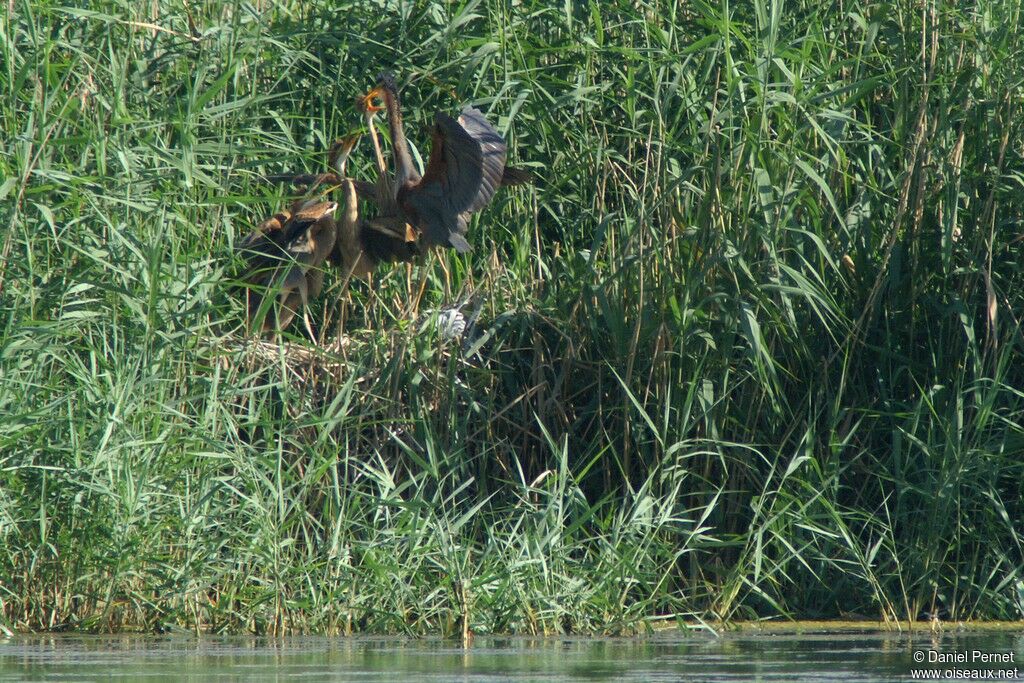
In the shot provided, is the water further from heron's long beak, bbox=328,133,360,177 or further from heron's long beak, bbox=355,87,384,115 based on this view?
heron's long beak, bbox=355,87,384,115

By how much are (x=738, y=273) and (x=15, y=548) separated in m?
2.49

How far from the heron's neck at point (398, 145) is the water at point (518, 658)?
7.97ft

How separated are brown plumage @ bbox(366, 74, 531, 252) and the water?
201 centimetres

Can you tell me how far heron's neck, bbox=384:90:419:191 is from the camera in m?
6.23

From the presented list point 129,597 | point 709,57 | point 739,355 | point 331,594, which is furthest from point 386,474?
point 709,57

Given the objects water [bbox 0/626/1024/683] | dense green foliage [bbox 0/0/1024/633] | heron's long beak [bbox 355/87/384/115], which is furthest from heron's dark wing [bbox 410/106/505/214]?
water [bbox 0/626/1024/683]

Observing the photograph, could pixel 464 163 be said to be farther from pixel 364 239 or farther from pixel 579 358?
pixel 579 358

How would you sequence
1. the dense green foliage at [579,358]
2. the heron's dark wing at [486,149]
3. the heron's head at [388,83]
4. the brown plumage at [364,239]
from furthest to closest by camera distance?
the brown plumage at [364,239]
the heron's head at [388,83]
the heron's dark wing at [486,149]
the dense green foliage at [579,358]

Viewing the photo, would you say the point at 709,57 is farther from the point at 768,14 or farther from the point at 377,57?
the point at 377,57

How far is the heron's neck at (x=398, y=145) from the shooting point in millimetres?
6234

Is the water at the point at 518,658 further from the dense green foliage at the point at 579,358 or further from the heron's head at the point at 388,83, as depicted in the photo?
the heron's head at the point at 388,83

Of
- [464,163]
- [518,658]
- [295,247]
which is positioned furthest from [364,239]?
[518,658]

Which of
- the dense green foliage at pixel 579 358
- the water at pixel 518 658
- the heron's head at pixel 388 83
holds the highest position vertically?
the heron's head at pixel 388 83

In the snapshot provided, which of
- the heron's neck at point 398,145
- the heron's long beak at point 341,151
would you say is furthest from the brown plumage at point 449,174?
the heron's long beak at point 341,151
